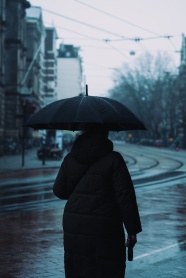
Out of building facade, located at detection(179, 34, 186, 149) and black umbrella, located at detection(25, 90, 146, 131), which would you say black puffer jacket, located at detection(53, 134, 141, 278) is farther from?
building facade, located at detection(179, 34, 186, 149)

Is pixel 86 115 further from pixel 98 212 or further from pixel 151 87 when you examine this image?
pixel 151 87

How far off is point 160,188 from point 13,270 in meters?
11.5

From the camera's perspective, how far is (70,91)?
143 m

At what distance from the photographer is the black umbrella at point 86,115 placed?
4418mm

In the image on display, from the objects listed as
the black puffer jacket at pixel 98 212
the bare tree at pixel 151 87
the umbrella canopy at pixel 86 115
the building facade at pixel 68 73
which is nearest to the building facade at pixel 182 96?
the bare tree at pixel 151 87

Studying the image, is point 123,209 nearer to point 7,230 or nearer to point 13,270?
point 13,270

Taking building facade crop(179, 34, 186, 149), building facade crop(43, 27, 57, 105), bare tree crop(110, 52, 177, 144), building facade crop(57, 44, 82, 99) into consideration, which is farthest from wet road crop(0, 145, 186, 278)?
building facade crop(57, 44, 82, 99)

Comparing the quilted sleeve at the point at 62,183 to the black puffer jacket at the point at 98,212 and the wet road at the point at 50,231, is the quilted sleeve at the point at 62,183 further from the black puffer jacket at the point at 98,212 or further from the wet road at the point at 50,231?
the wet road at the point at 50,231

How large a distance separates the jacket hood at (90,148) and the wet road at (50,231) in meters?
2.45

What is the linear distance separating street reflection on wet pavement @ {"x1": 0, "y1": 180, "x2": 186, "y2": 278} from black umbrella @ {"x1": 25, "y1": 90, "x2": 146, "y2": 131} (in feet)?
7.37

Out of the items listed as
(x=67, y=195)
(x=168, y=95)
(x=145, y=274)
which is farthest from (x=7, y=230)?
(x=168, y=95)

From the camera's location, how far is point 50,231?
912 cm

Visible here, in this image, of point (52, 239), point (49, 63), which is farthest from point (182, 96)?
point (52, 239)

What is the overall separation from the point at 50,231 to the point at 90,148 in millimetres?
5325
